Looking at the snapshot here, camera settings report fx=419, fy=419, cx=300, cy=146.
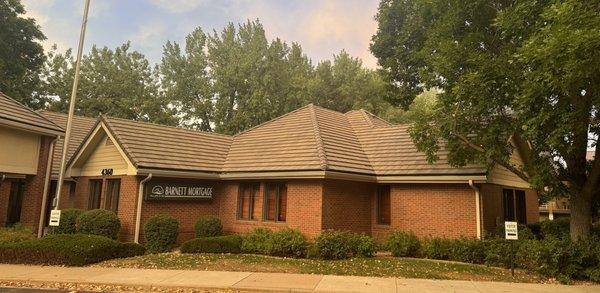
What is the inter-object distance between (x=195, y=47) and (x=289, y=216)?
121 ft

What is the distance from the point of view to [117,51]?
4738cm

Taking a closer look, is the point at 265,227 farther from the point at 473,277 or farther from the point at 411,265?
the point at 473,277

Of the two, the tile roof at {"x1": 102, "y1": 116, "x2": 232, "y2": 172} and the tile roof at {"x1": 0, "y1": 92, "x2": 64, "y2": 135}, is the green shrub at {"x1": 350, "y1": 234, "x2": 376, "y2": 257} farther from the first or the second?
the tile roof at {"x1": 0, "y1": 92, "x2": 64, "y2": 135}

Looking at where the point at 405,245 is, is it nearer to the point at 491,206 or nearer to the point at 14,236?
the point at 491,206

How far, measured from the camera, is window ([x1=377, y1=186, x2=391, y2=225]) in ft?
61.7

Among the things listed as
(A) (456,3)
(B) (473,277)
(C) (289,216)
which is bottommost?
(B) (473,277)

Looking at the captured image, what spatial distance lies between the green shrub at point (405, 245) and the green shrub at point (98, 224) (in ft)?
36.0

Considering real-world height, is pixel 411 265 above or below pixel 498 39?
below

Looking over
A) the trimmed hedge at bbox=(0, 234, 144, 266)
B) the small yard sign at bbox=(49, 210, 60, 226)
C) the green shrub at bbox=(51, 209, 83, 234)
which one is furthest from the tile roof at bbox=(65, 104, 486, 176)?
the trimmed hedge at bbox=(0, 234, 144, 266)

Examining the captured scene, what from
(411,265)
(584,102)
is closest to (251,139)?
(411,265)

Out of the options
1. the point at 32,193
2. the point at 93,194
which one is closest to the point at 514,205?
the point at 93,194

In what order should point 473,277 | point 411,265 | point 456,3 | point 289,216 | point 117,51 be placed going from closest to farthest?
point 473,277 < point 411,265 < point 456,3 < point 289,216 < point 117,51

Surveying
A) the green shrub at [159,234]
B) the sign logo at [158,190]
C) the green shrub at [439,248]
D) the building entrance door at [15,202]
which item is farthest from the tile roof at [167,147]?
the green shrub at [439,248]

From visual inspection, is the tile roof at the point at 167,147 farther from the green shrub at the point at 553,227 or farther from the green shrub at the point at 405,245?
the green shrub at the point at 553,227
